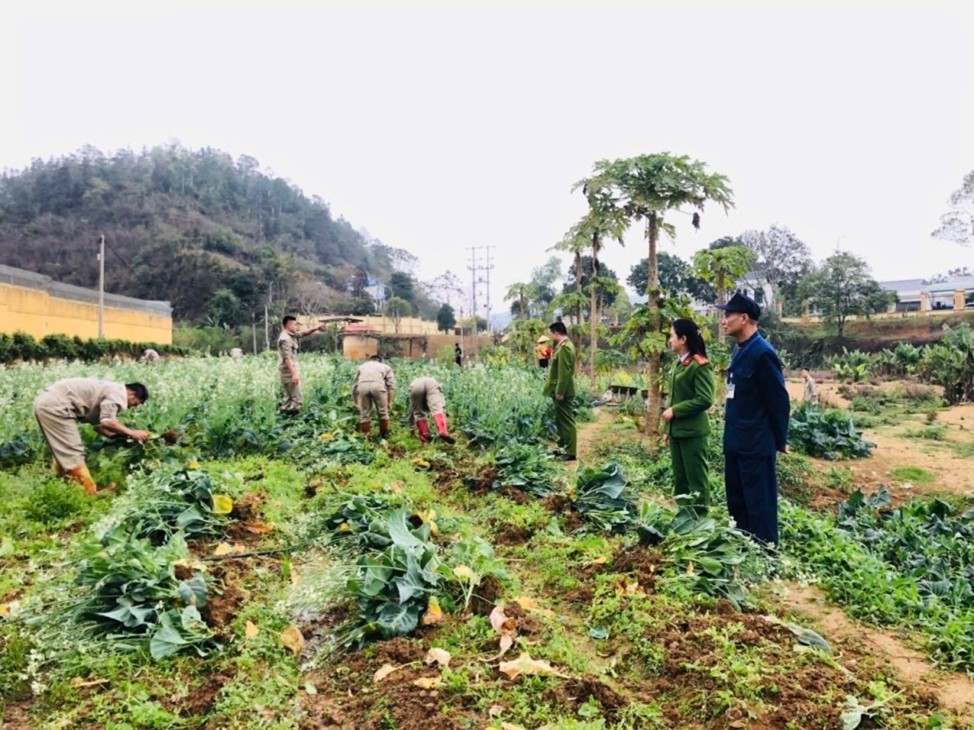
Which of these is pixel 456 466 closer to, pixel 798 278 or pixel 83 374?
pixel 83 374

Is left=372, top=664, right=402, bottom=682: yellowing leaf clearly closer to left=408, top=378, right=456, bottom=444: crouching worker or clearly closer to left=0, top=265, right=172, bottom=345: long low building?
left=408, top=378, right=456, bottom=444: crouching worker

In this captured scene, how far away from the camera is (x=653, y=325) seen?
1025 cm

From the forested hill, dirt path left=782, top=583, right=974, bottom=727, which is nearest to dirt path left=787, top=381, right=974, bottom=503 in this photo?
dirt path left=782, top=583, right=974, bottom=727

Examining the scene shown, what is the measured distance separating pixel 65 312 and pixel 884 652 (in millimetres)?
26883

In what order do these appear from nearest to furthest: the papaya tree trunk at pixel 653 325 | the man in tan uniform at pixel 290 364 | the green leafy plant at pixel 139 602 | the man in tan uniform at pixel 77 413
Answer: the green leafy plant at pixel 139 602 < the man in tan uniform at pixel 77 413 < the man in tan uniform at pixel 290 364 < the papaya tree trunk at pixel 653 325

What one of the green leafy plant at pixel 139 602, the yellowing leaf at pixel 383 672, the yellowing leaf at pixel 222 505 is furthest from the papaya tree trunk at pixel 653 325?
the green leafy plant at pixel 139 602

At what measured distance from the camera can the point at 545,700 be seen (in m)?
2.96

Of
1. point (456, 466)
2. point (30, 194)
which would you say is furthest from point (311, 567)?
point (30, 194)

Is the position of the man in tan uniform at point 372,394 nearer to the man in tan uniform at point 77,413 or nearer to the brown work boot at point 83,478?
the man in tan uniform at point 77,413

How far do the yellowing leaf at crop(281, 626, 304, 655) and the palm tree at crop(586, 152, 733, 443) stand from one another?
7302mm

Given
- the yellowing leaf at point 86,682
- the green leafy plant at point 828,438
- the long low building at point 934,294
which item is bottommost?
the green leafy plant at point 828,438

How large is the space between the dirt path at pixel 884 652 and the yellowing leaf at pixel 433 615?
7.19 ft

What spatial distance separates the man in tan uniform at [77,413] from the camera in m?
6.43

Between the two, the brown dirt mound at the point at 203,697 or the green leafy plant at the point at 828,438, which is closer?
the brown dirt mound at the point at 203,697
